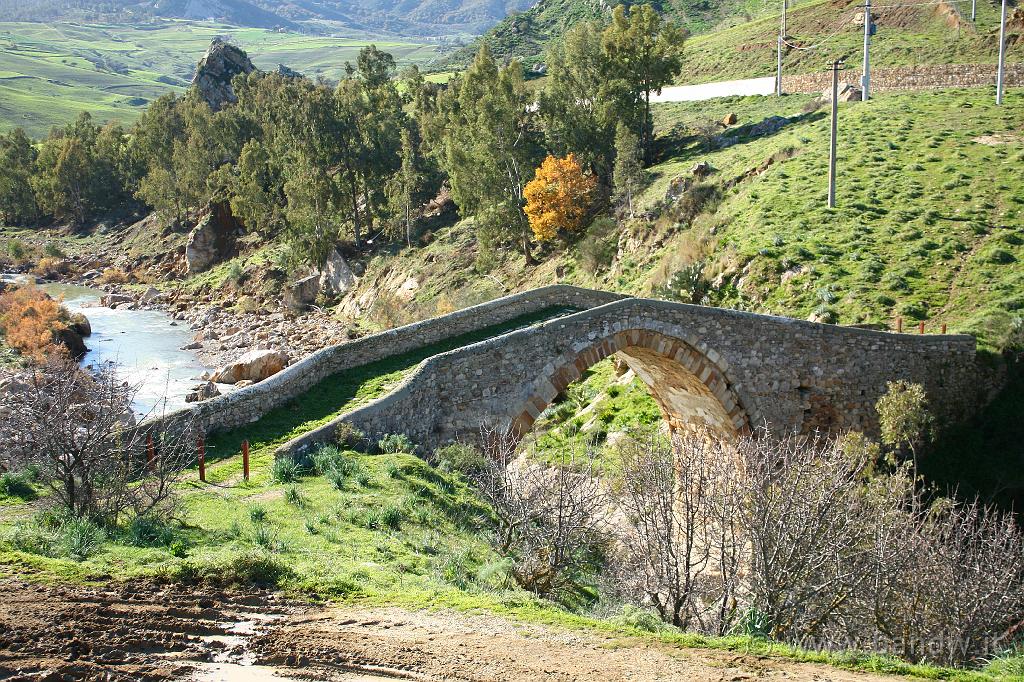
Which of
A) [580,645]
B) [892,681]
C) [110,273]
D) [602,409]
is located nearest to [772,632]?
[892,681]

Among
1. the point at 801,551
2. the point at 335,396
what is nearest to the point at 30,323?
the point at 335,396

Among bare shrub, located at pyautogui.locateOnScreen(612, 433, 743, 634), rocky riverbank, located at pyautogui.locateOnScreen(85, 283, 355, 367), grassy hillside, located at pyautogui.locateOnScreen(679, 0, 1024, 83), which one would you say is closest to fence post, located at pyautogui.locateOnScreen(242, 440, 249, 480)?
bare shrub, located at pyautogui.locateOnScreen(612, 433, 743, 634)

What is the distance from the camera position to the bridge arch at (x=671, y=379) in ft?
62.3

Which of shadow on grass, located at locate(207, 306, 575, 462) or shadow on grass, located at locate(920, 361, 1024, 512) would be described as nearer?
shadow on grass, located at locate(207, 306, 575, 462)

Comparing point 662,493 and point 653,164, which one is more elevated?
point 653,164

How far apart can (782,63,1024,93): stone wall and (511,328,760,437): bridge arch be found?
2729 cm

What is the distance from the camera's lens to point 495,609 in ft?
31.9

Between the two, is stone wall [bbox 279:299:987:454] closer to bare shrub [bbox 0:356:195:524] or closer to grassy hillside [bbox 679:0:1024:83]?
bare shrub [bbox 0:356:195:524]

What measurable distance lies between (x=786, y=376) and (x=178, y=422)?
44.9 feet

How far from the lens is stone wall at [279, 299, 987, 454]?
61.8 feet

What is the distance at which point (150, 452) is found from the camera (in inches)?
542

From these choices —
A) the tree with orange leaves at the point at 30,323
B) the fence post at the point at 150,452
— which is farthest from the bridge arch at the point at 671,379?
the tree with orange leaves at the point at 30,323

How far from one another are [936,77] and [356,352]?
114ft

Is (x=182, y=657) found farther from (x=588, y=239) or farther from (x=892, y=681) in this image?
(x=588, y=239)
